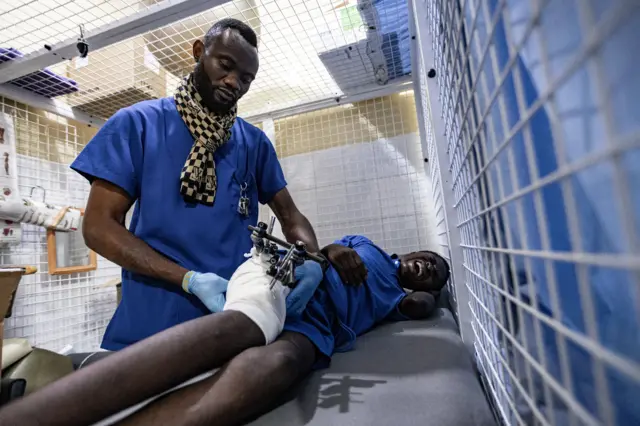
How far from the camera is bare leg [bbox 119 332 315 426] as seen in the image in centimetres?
59

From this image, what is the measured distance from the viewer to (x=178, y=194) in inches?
42.2

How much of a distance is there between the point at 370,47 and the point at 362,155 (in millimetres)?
691

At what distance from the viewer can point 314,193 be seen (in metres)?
2.23

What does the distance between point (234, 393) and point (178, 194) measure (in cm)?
67

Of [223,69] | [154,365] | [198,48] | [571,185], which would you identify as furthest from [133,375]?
[198,48]

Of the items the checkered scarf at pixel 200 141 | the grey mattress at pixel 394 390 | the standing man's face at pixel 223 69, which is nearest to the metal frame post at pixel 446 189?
the grey mattress at pixel 394 390

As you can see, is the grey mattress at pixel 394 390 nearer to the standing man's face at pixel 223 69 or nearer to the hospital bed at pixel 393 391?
the hospital bed at pixel 393 391

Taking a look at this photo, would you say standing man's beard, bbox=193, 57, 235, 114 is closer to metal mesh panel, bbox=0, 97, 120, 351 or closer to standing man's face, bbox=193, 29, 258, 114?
standing man's face, bbox=193, 29, 258, 114

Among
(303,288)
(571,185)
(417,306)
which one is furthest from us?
(417,306)

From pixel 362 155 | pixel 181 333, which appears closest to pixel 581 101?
pixel 181 333

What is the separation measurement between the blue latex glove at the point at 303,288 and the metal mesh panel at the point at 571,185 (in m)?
0.58

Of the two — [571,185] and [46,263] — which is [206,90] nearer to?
[571,185]

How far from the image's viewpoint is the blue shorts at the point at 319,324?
91 cm

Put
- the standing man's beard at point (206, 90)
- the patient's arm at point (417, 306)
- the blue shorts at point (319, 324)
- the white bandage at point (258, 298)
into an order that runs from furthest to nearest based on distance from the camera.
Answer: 1. the patient's arm at point (417, 306)
2. the standing man's beard at point (206, 90)
3. the blue shorts at point (319, 324)
4. the white bandage at point (258, 298)
